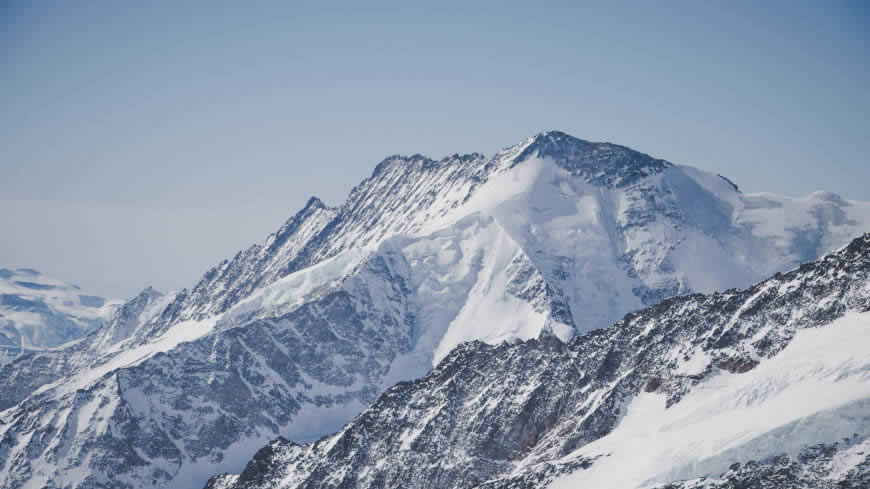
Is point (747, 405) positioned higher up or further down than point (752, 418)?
higher up

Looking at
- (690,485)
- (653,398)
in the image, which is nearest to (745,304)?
(653,398)

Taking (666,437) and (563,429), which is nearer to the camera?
(666,437)

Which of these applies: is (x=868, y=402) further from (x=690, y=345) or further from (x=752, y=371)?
(x=690, y=345)

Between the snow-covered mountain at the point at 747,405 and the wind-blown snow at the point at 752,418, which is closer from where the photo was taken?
the snow-covered mountain at the point at 747,405

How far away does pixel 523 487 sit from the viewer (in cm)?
17488

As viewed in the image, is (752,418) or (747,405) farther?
(747,405)

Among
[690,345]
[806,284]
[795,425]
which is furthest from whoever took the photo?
[690,345]

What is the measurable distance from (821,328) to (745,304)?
2169 centimetres

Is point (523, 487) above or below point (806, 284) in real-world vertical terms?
below

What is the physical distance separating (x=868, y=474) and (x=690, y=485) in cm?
2552

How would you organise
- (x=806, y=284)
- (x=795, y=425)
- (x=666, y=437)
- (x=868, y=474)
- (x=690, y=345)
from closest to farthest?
(x=868, y=474) → (x=795, y=425) → (x=666, y=437) → (x=806, y=284) → (x=690, y=345)

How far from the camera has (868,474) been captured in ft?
453

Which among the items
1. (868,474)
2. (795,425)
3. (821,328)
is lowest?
(868,474)

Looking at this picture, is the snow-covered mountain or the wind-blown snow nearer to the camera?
the snow-covered mountain
